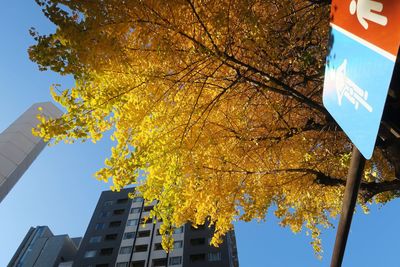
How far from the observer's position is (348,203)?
4.90 ft

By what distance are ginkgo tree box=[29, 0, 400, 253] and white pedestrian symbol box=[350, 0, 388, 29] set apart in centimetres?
289

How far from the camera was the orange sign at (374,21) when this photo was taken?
79cm

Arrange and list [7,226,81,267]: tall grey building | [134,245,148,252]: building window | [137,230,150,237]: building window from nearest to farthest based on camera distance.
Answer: [134,245,148,252]: building window < [137,230,150,237]: building window < [7,226,81,267]: tall grey building

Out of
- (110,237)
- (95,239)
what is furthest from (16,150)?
(95,239)

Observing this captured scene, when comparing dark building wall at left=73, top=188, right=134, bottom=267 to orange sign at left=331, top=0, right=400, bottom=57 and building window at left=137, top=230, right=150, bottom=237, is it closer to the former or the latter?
building window at left=137, top=230, right=150, bottom=237

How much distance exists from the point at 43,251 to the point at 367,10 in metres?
57.2

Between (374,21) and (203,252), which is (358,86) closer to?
(374,21)

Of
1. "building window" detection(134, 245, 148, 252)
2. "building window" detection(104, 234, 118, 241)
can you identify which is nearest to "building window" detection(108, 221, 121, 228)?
"building window" detection(104, 234, 118, 241)

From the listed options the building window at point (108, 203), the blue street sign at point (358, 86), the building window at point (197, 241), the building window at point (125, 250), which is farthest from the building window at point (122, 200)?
the blue street sign at point (358, 86)

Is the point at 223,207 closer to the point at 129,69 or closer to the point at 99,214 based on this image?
the point at 129,69

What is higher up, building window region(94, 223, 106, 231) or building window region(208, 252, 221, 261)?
building window region(94, 223, 106, 231)

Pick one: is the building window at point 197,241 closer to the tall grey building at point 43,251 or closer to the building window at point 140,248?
the building window at point 140,248

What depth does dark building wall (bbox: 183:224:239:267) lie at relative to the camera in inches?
1436

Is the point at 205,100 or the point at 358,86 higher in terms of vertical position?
the point at 205,100
